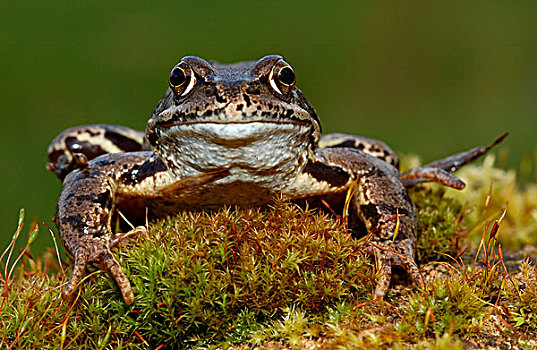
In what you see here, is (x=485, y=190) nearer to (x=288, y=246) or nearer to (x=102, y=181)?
(x=288, y=246)

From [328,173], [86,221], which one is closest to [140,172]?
[86,221]

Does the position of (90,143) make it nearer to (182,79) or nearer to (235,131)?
(182,79)

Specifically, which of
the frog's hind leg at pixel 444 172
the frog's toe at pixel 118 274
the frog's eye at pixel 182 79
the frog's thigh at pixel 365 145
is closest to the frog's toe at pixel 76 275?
the frog's toe at pixel 118 274

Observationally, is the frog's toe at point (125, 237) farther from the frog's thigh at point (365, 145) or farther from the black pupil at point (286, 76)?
the frog's thigh at point (365, 145)

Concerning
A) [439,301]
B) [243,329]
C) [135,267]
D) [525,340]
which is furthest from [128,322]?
[525,340]

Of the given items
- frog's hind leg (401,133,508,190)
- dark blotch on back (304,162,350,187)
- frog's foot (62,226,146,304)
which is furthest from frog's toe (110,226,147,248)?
frog's hind leg (401,133,508,190)

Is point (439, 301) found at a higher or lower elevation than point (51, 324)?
higher

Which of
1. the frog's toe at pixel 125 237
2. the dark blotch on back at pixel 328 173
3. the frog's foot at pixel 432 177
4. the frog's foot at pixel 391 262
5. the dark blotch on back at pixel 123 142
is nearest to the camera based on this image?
the frog's foot at pixel 391 262
